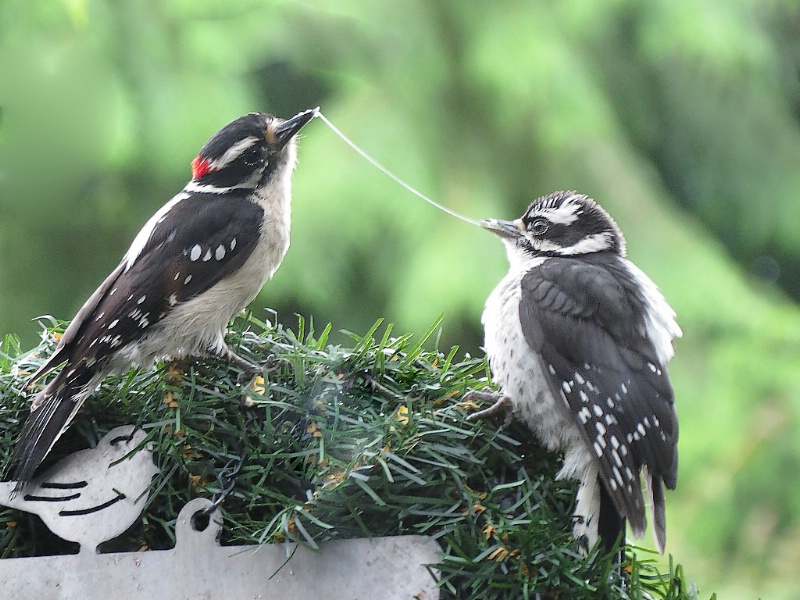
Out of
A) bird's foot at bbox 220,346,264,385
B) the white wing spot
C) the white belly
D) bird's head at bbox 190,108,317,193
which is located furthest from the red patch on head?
the white wing spot

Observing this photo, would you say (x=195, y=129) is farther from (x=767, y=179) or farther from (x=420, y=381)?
(x=767, y=179)

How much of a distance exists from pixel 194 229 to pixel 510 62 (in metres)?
1.91

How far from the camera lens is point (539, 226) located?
1.89 metres

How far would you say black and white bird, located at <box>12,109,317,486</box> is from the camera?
1.45 m

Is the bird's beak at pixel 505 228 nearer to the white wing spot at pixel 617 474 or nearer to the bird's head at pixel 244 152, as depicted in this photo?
the bird's head at pixel 244 152

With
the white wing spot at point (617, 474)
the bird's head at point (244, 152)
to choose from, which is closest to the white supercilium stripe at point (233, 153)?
the bird's head at point (244, 152)

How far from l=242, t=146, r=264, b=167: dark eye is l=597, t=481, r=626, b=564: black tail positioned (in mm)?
921

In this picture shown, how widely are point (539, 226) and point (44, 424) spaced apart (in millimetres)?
988

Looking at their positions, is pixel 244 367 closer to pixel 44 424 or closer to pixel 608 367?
pixel 44 424

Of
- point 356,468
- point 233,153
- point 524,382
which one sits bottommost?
point 356,468

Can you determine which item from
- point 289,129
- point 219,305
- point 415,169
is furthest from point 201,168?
point 415,169

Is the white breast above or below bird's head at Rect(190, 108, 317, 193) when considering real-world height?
below

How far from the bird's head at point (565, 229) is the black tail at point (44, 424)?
2.76 ft

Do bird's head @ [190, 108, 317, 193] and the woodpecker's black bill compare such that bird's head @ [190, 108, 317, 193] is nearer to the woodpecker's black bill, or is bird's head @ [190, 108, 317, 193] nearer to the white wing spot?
the woodpecker's black bill
